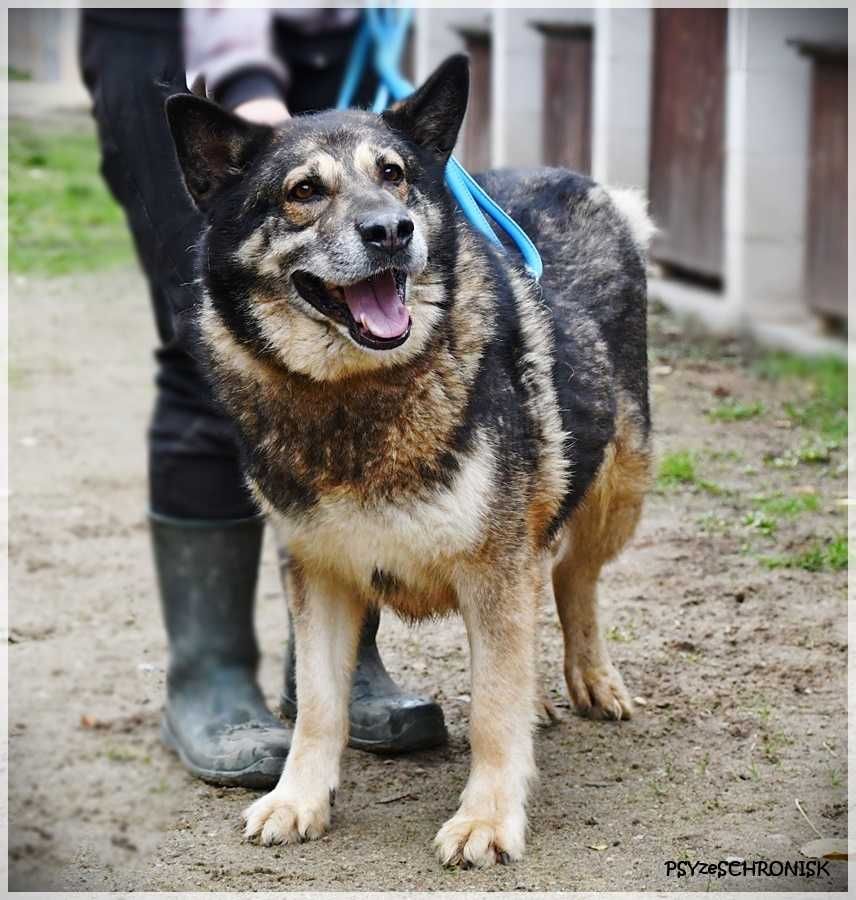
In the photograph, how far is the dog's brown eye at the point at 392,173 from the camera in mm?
3424

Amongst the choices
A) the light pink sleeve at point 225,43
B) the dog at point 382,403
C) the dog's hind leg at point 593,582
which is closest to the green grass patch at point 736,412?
the dog's hind leg at point 593,582

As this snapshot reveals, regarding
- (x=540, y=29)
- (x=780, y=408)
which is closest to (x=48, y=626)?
(x=780, y=408)

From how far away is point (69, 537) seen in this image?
6.62 meters

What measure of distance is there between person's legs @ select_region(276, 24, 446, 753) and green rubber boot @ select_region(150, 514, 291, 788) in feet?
0.89

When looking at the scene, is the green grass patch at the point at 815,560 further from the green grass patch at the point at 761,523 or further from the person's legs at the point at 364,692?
the person's legs at the point at 364,692

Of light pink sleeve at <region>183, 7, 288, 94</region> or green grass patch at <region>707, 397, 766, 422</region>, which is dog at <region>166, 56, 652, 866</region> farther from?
green grass patch at <region>707, 397, 766, 422</region>

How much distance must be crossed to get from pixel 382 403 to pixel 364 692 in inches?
49.0

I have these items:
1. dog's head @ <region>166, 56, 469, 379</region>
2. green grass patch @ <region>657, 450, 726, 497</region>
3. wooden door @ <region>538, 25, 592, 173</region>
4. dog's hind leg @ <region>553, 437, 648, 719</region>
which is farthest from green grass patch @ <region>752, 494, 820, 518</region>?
wooden door @ <region>538, 25, 592, 173</region>

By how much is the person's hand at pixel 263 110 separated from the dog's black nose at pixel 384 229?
0.55 metres

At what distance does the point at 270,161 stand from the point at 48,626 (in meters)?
2.79

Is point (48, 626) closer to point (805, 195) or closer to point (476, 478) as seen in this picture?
point (476, 478)

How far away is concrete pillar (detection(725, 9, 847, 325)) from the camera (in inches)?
357

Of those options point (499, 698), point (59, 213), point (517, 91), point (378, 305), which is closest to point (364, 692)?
point (499, 698)

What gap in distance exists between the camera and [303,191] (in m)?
3.38
